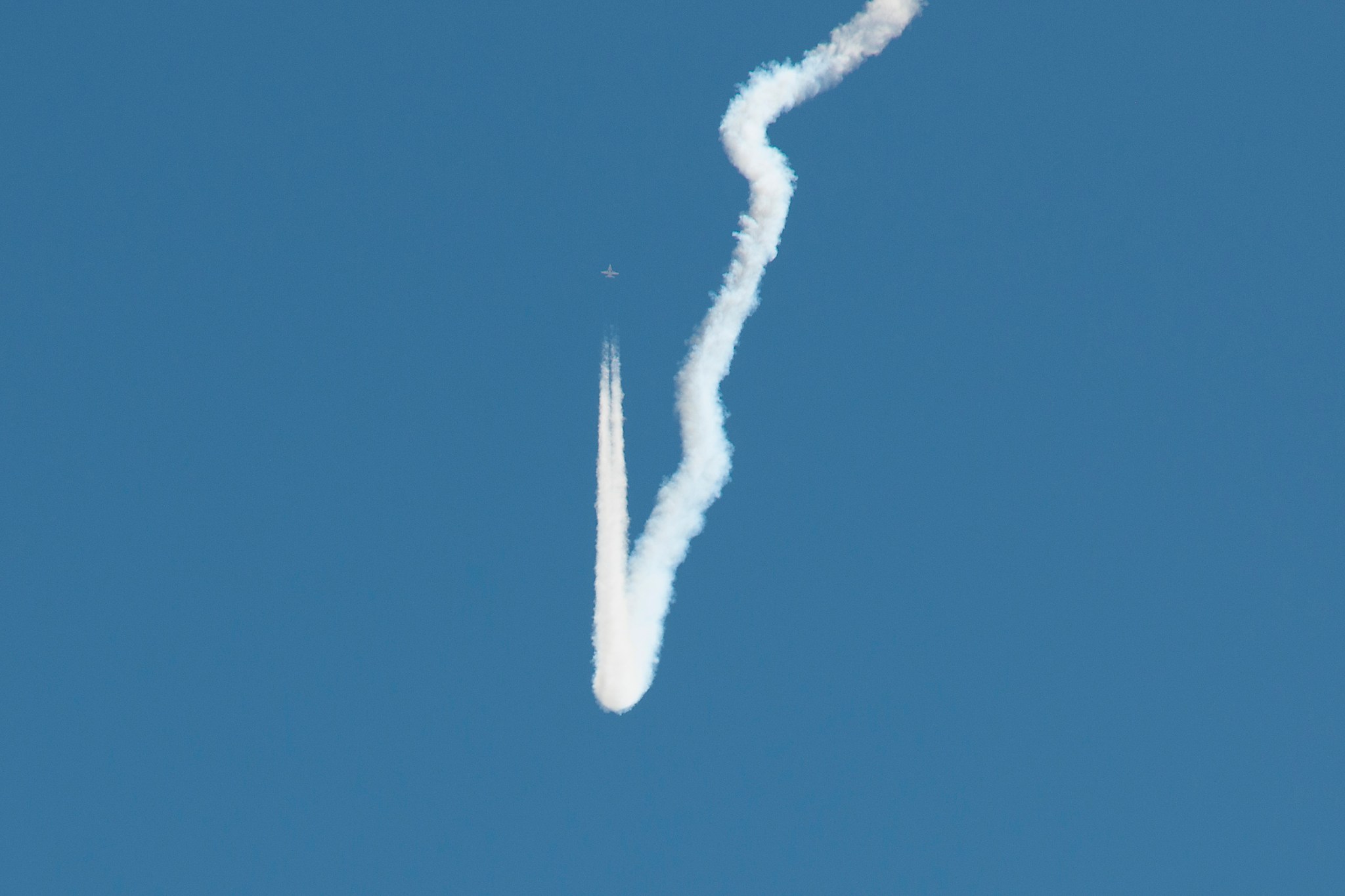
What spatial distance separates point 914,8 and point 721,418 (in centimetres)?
700

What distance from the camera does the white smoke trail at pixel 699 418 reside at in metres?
66.8

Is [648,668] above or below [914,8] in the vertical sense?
below

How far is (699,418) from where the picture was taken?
68000 mm

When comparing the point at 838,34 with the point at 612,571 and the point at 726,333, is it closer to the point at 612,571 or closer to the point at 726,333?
the point at 726,333

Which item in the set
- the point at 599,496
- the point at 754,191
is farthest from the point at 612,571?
the point at 754,191

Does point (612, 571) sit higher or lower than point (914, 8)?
lower

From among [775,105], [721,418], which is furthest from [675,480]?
[775,105]

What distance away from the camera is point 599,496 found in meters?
69.0

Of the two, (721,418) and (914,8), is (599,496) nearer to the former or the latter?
(721,418)

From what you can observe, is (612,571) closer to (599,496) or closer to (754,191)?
(599,496)

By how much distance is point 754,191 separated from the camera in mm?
67250

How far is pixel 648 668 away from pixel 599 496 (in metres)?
2.83

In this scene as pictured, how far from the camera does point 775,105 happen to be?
219 feet

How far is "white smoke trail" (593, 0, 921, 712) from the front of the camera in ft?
219
